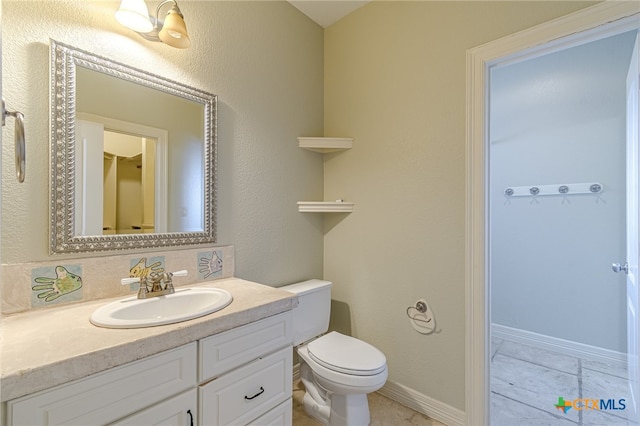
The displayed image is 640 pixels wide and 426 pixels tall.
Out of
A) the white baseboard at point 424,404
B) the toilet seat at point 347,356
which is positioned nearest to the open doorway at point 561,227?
the white baseboard at point 424,404

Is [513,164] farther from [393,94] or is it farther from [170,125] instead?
[170,125]

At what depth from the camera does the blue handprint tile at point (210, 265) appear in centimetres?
148

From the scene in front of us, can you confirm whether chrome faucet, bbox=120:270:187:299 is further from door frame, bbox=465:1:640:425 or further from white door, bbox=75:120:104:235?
door frame, bbox=465:1:640:425

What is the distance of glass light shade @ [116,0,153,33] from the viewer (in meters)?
1.14

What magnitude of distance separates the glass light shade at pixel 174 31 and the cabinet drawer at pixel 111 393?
128cm

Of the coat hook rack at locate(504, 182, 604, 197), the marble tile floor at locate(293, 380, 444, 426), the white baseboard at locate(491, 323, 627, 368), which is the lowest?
the marble tile floor at locate(293, 380, 444, 426)

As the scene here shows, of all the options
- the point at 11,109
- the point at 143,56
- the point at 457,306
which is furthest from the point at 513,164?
the point at 11,109

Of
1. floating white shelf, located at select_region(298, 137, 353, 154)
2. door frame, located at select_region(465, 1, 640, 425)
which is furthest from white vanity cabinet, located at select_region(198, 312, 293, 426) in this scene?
floating white shelf, located at select_region(298, 137, 353, 154)

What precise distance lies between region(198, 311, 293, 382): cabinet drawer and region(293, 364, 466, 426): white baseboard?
1.04 meters

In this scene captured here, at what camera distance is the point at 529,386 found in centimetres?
201

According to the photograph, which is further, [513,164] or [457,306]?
[513,164]

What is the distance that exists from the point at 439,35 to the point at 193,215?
68.1 inches

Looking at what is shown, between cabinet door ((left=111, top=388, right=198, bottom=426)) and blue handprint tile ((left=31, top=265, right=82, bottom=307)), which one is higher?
blue handprint tile ((left=31, top=265, right=82, bottom=307))

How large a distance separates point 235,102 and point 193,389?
1.43 metres
